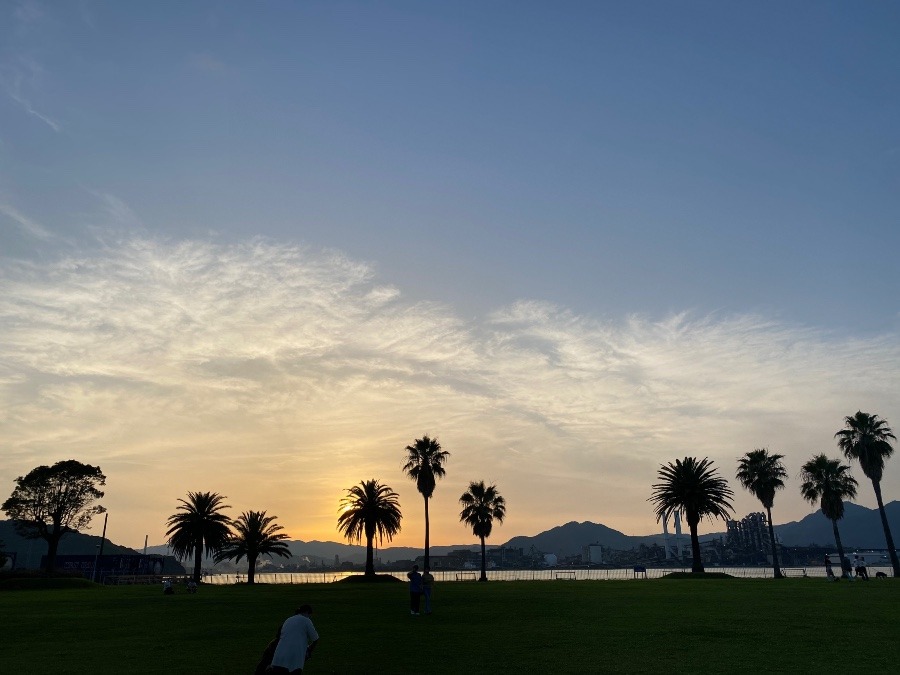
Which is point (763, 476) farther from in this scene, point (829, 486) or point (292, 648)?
point (292, 648)

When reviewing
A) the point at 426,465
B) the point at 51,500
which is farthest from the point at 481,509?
the point at 51,500

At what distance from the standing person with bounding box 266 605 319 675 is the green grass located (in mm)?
4596

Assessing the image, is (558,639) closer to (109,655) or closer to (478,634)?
(478,634)

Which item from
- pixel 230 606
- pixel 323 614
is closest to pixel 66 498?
pixel 230 606

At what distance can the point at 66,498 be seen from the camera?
9344cm

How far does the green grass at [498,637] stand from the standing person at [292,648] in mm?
4596

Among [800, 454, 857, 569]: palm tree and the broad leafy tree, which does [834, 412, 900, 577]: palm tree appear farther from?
the broad leafy tree

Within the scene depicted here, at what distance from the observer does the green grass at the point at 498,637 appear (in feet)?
52.9

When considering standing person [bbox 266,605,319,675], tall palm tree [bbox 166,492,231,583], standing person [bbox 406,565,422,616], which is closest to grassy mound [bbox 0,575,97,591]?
tall palm tree [bbox 166,492,231,583]

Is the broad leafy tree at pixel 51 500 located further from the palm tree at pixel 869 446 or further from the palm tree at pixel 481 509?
the palm tree at pixel 869 446

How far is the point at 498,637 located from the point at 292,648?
11702 mm

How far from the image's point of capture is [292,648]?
11.2 m

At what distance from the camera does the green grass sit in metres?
16.1

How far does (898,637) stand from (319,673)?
16382 mm
